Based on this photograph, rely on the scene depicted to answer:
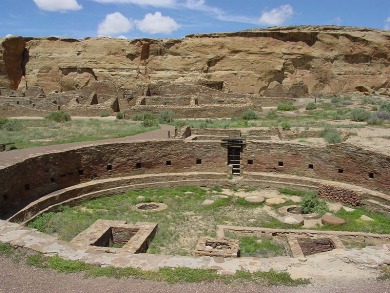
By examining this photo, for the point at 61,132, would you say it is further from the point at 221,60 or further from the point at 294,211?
the point at 221,60

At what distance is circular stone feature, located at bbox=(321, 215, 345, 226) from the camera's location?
12.1 meters

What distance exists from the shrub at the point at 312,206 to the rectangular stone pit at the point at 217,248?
4.59 metres

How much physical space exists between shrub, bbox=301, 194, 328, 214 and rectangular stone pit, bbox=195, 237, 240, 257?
181 inches

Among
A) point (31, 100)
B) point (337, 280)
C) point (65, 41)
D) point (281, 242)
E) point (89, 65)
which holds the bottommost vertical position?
point (281, 242)

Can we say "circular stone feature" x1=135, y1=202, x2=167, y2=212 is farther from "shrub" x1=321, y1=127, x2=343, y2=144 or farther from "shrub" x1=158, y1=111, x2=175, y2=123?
"shrub" x1=158, y1=111, x2=175, y2=123

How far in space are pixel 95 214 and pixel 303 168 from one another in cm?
823

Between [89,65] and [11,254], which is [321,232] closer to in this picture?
[11,254]

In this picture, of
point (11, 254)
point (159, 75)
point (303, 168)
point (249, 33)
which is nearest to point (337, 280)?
point (11, 254)

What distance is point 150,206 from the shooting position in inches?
556

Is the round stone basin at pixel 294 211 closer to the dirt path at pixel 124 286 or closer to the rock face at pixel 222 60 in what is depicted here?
the dirt path at pixel 124 286

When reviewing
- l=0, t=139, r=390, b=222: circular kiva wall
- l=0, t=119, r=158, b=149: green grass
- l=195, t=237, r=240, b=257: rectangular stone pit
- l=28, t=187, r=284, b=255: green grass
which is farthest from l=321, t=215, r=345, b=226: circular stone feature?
l=0, t=119, r=158, b=149: green grass

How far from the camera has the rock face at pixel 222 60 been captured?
149 ft

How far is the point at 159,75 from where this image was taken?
150ft

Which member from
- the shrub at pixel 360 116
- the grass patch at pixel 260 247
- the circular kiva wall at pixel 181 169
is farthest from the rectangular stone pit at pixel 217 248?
the shrub at pixel 360 116
